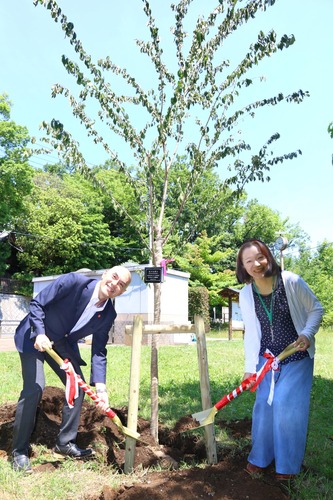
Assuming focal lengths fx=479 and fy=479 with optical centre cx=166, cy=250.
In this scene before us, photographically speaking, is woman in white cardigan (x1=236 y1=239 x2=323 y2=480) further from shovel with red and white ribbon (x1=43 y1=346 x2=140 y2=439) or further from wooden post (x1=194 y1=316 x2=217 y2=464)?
shovel with red and white ribbon (x1=43 y1=346 x2=140 y2=439)

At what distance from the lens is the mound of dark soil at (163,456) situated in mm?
3082

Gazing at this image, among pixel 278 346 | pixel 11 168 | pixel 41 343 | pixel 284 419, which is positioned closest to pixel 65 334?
pixel 41 343

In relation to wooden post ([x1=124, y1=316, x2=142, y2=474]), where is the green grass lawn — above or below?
below

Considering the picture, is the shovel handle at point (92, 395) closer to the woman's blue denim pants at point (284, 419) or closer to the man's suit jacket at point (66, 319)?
the man's suit jacket at point (66, 319)

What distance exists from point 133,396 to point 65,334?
768 mm

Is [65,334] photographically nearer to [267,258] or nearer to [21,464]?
[21,464]

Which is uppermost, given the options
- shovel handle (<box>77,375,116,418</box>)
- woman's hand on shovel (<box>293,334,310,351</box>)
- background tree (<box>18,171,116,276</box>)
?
background tree (<box>18,171,116,276</box>)

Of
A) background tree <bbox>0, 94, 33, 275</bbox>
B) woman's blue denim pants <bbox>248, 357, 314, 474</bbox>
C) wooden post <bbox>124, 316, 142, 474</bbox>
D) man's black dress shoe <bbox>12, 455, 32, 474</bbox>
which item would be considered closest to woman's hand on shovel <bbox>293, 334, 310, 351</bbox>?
woman's blue denim pants <bbox>248, 357, 314, 474</bbox>

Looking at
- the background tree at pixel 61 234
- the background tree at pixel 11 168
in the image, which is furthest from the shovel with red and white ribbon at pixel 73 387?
the background tree at pixel 61 234

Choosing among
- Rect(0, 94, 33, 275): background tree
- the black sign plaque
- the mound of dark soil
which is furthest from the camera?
Rect(0, 94, 33, 275): background tree

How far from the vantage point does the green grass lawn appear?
3.36 m

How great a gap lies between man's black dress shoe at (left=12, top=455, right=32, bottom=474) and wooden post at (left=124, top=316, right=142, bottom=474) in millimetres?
742

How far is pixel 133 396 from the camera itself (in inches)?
152

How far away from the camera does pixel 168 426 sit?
200 inches
